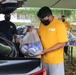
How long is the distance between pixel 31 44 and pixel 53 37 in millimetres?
331

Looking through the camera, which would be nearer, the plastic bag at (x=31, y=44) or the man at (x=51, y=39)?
the plastic bag at (x=31, y=44)

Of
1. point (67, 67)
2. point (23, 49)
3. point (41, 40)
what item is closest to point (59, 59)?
point (41, 40)

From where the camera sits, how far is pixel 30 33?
12.5ft

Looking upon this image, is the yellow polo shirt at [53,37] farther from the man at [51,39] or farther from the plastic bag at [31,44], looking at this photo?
the plastic bag at [31,44]

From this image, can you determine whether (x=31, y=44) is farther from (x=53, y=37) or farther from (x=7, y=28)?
(x=7, y=28)

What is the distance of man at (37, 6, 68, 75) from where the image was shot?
12.1ft

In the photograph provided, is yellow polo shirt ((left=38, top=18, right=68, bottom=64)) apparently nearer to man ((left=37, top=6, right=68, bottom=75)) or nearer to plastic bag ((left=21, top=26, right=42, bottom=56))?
A: man ((left=37, top=6, right=68, bottom=75))

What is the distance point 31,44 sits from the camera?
3656 mm

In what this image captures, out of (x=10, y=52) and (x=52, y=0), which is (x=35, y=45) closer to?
(x=10, y=52)

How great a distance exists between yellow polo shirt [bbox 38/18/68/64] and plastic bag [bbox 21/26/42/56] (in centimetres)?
12

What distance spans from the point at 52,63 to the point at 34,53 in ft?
1.52

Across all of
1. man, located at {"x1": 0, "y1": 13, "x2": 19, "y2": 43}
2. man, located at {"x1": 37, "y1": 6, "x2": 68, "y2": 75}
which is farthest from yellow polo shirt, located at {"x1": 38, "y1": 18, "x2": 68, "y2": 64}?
man, located at {"x1": 0, "y1": 13, "x2": 19, "y2": 43}

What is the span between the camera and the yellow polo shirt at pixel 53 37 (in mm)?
3697

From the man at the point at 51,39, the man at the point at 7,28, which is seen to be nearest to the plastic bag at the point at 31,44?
the man at the point at 51,39
